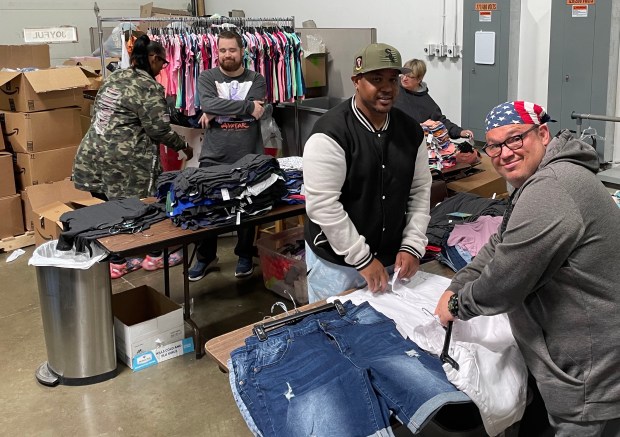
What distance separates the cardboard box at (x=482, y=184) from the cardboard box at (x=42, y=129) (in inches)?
125

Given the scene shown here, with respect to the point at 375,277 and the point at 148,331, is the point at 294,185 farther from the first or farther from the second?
the point at 375,277

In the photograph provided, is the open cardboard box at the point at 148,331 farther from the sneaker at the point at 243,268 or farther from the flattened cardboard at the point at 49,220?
the flattened cardboard at the point at 49,220

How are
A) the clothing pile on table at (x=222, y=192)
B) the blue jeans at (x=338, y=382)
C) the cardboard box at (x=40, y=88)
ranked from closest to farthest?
the blue jeans at (x=338, y=382), the clothing pile on table at (x=222, y=192), the cardboard box at (x=40, y=88)

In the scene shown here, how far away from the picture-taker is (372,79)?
242cm

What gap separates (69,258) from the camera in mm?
3176

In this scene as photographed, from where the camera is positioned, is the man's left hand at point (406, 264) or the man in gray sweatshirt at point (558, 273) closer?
the man in gray sweatshirt at point (558, 273)

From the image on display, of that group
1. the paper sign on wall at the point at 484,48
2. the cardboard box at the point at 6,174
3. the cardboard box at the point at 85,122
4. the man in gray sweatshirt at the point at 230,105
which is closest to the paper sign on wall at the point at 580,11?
the paper sign on wall at the point at 484,48

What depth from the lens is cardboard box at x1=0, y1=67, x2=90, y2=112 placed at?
17.5 feet

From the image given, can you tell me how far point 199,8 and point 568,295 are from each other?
9.09 metres

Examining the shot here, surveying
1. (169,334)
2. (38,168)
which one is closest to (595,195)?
(169,334)

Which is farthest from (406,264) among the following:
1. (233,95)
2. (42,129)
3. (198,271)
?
(42,129)

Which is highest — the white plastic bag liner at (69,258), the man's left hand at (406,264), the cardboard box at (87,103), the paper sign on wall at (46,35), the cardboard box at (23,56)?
the paper sign on wall at (46,35)

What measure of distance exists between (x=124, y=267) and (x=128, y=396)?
1.61 m

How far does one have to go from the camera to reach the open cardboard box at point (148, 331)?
3.45m
